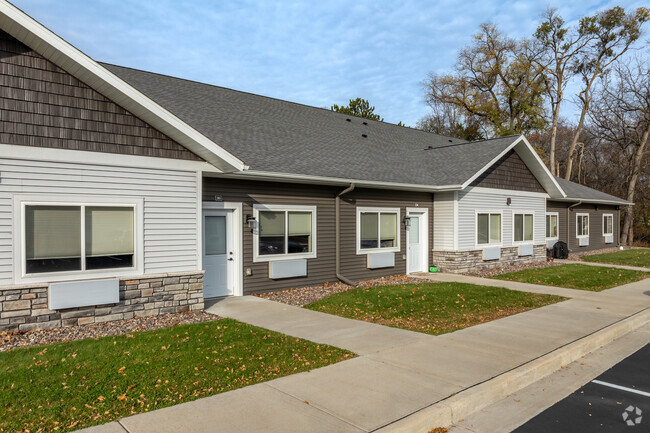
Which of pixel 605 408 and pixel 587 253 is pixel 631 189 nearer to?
pixel 587 253

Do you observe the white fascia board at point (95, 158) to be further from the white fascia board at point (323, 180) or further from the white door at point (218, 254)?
the white door at point (218, 254)

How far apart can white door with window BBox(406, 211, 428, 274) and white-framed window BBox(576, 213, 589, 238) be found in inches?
516

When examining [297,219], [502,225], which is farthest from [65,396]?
[502,225]

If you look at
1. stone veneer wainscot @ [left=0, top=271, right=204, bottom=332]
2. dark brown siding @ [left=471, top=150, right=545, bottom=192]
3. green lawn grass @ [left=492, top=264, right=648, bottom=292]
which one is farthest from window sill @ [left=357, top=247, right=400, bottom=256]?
stone veneer wainscot @ [left=0, top=271, right=204, bottom=332]

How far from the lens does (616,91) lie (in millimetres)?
31578

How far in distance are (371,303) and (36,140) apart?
690 cm

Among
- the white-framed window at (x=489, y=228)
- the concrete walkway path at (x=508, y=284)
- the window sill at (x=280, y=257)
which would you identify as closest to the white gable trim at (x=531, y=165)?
the white-framed window at (x=489, y=228)

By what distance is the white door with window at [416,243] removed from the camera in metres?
14.7

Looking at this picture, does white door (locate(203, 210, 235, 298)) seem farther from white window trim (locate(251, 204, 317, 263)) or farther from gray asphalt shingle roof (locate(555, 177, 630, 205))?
gray asphalt shingle roof (locate(555, 177, 630, 205))

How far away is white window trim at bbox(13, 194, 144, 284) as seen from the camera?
6988 millimetres

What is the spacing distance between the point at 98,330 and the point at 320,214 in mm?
6242

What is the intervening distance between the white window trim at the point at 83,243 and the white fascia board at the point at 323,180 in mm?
1849

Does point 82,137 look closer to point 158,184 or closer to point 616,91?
point 158,184

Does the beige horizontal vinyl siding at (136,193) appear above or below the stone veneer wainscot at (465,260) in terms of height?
above
